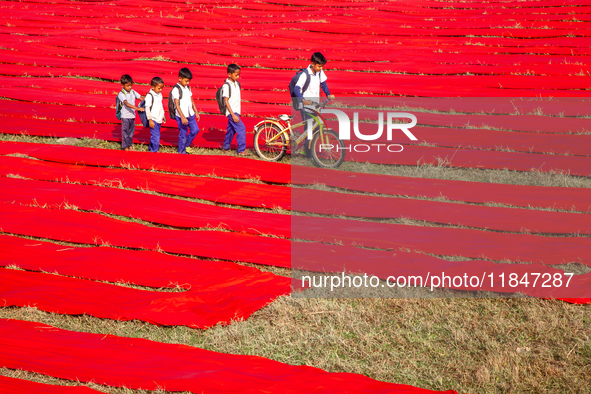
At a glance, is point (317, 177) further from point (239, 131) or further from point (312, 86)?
point (239, 131)

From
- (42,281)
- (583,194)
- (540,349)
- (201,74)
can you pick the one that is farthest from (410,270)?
(201,74)

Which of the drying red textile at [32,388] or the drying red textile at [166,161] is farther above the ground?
the drying red textile at [166,161]

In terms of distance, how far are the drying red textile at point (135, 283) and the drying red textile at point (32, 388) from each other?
2.90 ft

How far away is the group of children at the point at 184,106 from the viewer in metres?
7.89

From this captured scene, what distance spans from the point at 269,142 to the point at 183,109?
59.4 inches

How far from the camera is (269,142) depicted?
7719 mm

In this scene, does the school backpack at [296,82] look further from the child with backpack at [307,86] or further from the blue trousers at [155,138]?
the blue trousers at [155,138]

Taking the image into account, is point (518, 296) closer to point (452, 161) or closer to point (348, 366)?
point (348, 366)

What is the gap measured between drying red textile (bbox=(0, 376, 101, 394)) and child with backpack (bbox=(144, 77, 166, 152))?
5.01 metres

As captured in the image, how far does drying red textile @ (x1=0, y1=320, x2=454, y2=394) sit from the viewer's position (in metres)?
3.59

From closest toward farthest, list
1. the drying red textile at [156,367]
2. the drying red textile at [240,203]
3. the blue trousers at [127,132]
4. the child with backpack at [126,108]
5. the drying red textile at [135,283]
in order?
1. the drying red textile at [156,367]
2. the drying red textile at [135,283]
3. the drying red textile at [240,203]
4. the child with backpack at [126,108]
5. the blue trousers at [127,132]

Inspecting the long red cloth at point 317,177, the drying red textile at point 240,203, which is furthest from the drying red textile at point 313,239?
the long red cloth at point 317,177

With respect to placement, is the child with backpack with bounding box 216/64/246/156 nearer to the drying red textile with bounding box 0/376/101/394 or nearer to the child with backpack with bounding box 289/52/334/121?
the child with backpack with bounding box 289/52/334/121

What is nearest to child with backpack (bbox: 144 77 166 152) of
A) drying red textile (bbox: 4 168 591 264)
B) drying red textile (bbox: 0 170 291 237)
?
drying red textile (bbox: 0 170 291 237)
